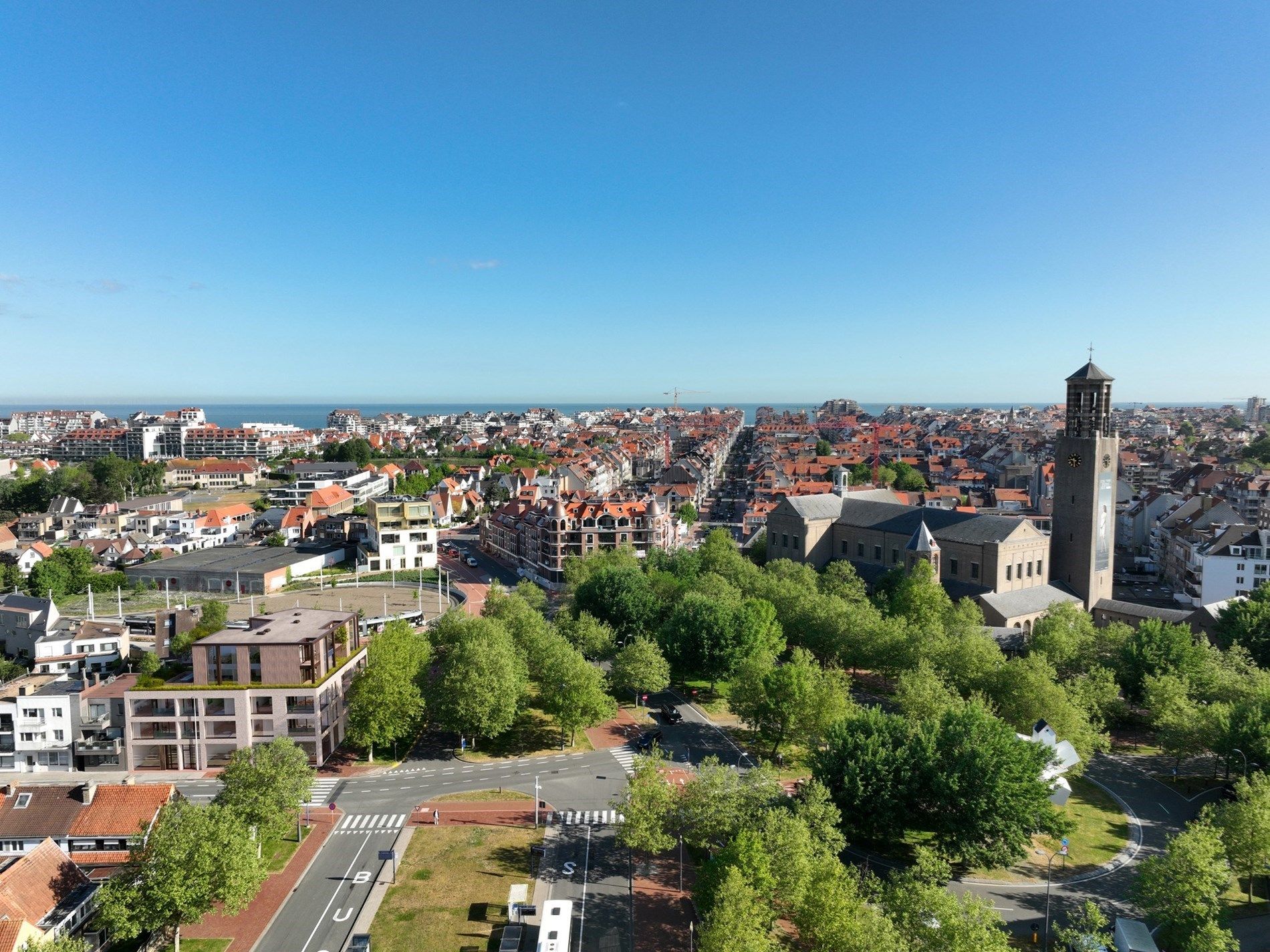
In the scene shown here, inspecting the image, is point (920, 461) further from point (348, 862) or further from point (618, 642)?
point (348, 862)

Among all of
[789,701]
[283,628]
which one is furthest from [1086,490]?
[283,628]

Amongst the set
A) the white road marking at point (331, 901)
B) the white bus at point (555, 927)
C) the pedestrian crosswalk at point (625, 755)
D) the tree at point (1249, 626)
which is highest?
the tree at point (1249, 626)

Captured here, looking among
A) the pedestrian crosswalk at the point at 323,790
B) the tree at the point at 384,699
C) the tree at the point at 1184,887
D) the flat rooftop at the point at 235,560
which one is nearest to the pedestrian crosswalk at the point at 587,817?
the tree at the point at 384,699

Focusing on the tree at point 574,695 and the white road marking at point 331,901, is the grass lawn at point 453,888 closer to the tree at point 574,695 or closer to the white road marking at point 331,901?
the white road marking at point 331,901

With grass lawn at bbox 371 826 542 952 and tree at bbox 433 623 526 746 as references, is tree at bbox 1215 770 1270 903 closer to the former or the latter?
grass lawn at bbox 371 826 542 952

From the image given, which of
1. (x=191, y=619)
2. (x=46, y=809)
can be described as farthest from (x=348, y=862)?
(x=191, y=619)

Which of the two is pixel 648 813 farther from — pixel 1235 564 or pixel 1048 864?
pixel 1235 564
